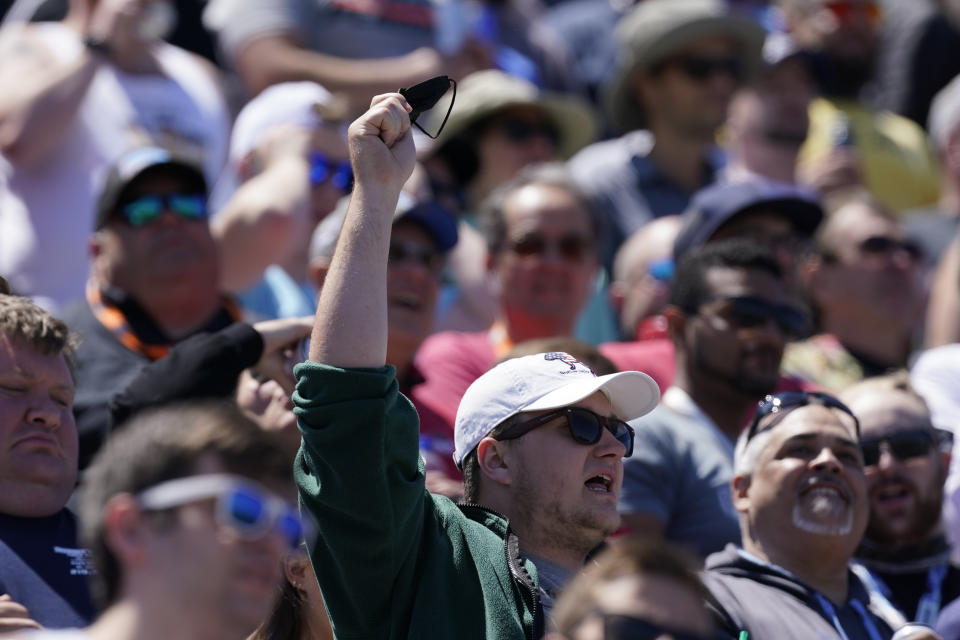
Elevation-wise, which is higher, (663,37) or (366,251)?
(366,251)

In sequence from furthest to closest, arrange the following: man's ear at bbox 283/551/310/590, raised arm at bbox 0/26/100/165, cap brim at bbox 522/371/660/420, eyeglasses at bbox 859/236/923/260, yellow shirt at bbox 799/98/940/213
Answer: yellow shirt at bbox 799/98/940/213 → eyeglasses at bbox 859/236/923/260 → raised arm at bbox 0/26/100/165 → man's ear at bbox 283/551/310/590 → cap brim at bbox 522/371/660/420

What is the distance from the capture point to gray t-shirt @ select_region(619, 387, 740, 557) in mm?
5176

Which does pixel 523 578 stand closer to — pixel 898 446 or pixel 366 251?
pixel 366 251

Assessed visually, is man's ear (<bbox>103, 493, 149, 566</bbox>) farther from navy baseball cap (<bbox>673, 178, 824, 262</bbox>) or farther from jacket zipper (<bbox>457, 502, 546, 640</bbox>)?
navy baseball cap (<bbox>673, 178, 824, 262</bbox>)

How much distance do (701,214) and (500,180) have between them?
1.38 meters

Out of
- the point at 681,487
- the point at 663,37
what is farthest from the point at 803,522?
the point at 663,37

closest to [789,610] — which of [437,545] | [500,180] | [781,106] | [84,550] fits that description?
[437,545]

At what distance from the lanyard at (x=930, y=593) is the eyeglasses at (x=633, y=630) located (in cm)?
262

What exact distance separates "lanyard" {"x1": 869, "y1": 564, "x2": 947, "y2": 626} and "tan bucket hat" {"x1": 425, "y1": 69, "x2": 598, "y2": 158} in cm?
308

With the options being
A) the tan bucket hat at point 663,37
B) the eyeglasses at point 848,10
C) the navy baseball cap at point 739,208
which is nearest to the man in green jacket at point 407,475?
the navy baseball cap at point 739,208

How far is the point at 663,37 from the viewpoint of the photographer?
8.36 m

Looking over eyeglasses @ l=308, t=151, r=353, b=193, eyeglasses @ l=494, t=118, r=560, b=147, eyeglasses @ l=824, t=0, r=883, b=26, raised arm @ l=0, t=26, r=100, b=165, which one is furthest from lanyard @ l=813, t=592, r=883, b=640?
eyeglasses @ l=824, t=0, r=883, b=26

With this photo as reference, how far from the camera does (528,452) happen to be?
407 cm

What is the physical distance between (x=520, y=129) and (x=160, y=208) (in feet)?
8.42
